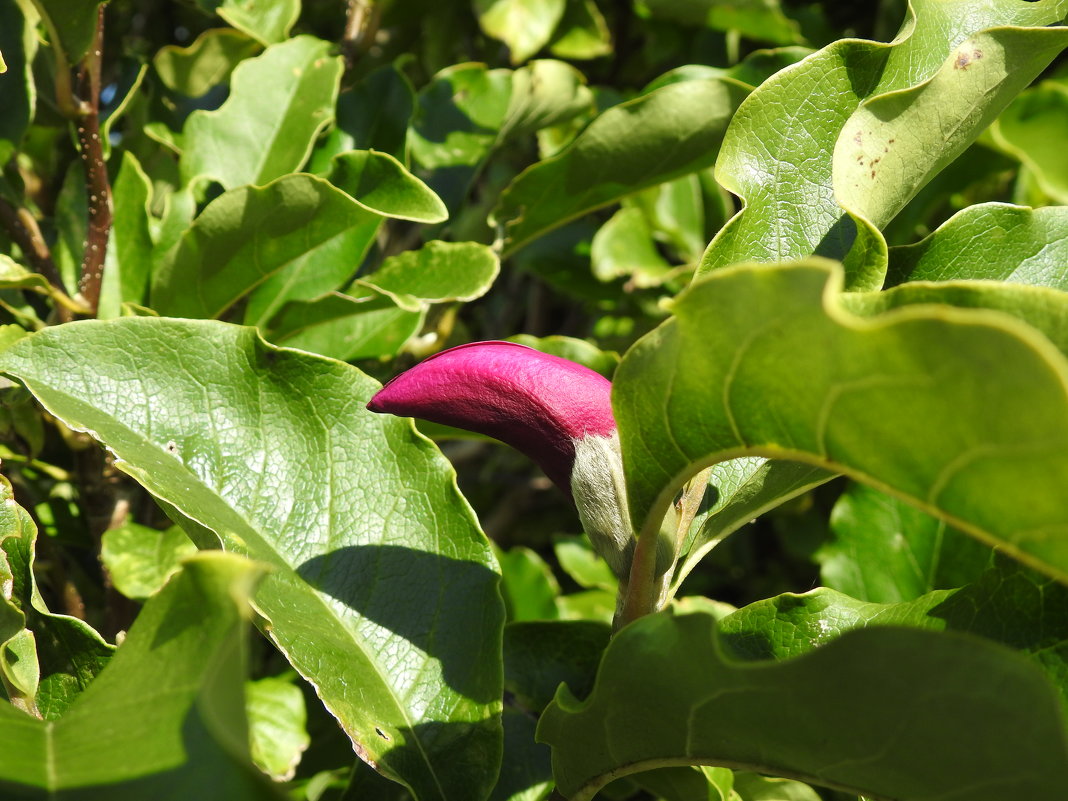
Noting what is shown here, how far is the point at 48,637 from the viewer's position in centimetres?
94

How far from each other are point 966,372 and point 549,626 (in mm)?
768

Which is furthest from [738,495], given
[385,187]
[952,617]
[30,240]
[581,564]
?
[581,564]

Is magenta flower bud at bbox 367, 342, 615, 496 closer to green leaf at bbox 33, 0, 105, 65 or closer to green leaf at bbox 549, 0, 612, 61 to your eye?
green leaf at bbox 33, 0, 105, 65

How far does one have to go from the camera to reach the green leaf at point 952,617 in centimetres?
80

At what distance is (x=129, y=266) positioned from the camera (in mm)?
1384

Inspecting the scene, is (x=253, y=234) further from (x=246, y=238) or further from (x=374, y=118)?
(x=374, y=118)

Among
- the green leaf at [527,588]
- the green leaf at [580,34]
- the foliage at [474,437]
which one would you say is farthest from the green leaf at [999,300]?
the green leaf at [580,34]

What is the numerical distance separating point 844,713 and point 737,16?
1.82 meters

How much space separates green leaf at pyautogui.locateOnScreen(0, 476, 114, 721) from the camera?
36.0 inches

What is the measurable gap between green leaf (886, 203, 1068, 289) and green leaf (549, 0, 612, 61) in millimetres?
1492

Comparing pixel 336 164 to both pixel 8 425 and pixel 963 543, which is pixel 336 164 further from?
pixel 963 543

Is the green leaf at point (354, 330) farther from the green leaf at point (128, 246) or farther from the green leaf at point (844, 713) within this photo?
the green leaf at point (844, 713)

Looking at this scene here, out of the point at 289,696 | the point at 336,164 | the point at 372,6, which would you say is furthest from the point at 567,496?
the point at 372,6

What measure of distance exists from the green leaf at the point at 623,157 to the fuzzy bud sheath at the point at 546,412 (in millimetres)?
652
